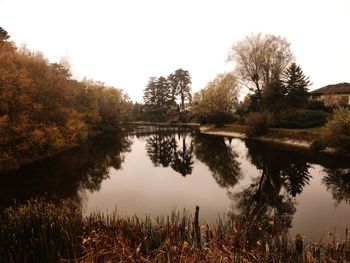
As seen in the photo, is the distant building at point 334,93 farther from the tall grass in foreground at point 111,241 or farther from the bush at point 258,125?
the tall grass in foreground at point 111,241

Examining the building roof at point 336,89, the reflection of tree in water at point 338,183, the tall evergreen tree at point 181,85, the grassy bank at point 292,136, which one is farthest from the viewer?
the tall evergreen tree at point 181,85

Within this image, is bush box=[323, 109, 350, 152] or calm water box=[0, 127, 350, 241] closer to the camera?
calm water box=[0, 127, 350, 241]

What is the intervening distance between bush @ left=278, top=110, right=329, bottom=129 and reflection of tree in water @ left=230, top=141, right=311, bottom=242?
12610mm

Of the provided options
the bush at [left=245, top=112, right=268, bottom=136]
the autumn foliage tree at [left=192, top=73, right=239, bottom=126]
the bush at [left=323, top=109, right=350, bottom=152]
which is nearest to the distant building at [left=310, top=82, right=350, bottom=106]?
the autumn foliage tree at [left=192, top=73, right=239, bottom=126]

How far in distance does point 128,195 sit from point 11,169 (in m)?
13.7

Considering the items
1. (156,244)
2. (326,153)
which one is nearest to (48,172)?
(156,244)

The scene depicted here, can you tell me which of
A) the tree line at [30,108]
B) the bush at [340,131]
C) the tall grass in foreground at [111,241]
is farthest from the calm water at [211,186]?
the tree line at [30,108]

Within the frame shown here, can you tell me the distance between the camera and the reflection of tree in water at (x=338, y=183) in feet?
53.7

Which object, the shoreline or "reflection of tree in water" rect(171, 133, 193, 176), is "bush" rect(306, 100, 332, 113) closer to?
the shoreline

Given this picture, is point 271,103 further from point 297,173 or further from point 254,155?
point 297,173

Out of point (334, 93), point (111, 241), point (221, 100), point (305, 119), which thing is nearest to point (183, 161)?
point (305, 119)

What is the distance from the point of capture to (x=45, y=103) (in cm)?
3023

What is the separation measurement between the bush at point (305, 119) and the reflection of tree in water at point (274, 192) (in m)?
12.6

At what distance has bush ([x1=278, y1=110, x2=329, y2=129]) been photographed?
40312 mm
